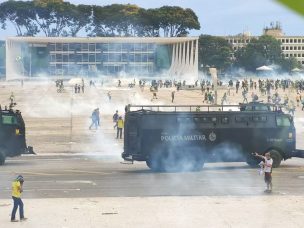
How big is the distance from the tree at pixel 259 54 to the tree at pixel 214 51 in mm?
3104

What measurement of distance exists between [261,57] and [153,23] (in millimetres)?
24799

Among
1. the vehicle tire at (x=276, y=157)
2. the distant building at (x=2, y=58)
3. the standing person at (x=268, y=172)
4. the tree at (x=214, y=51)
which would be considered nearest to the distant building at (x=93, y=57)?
the distant building at (x=2, y=58)

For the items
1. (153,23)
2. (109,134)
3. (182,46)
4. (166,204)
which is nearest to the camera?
(166,204)

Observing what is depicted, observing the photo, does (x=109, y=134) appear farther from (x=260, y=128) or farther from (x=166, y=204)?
(x=166, y=204)

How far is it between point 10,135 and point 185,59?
12371cm

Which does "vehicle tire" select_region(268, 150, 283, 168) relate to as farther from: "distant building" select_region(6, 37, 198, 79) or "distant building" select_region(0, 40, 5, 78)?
"distant building" select_region(0, 40, 5, 78)

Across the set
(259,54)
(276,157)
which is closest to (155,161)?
(276,157)

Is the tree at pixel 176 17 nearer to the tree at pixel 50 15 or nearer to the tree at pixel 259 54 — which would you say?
the tree at pixel 259 54

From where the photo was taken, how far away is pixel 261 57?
14162 cm

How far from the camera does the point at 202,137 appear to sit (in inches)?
936

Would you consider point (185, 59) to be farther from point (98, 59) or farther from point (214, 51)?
point (98, 59)

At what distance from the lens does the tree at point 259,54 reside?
428ft

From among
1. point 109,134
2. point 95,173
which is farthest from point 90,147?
point 95,173

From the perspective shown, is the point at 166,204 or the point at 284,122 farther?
the point at 284,122
